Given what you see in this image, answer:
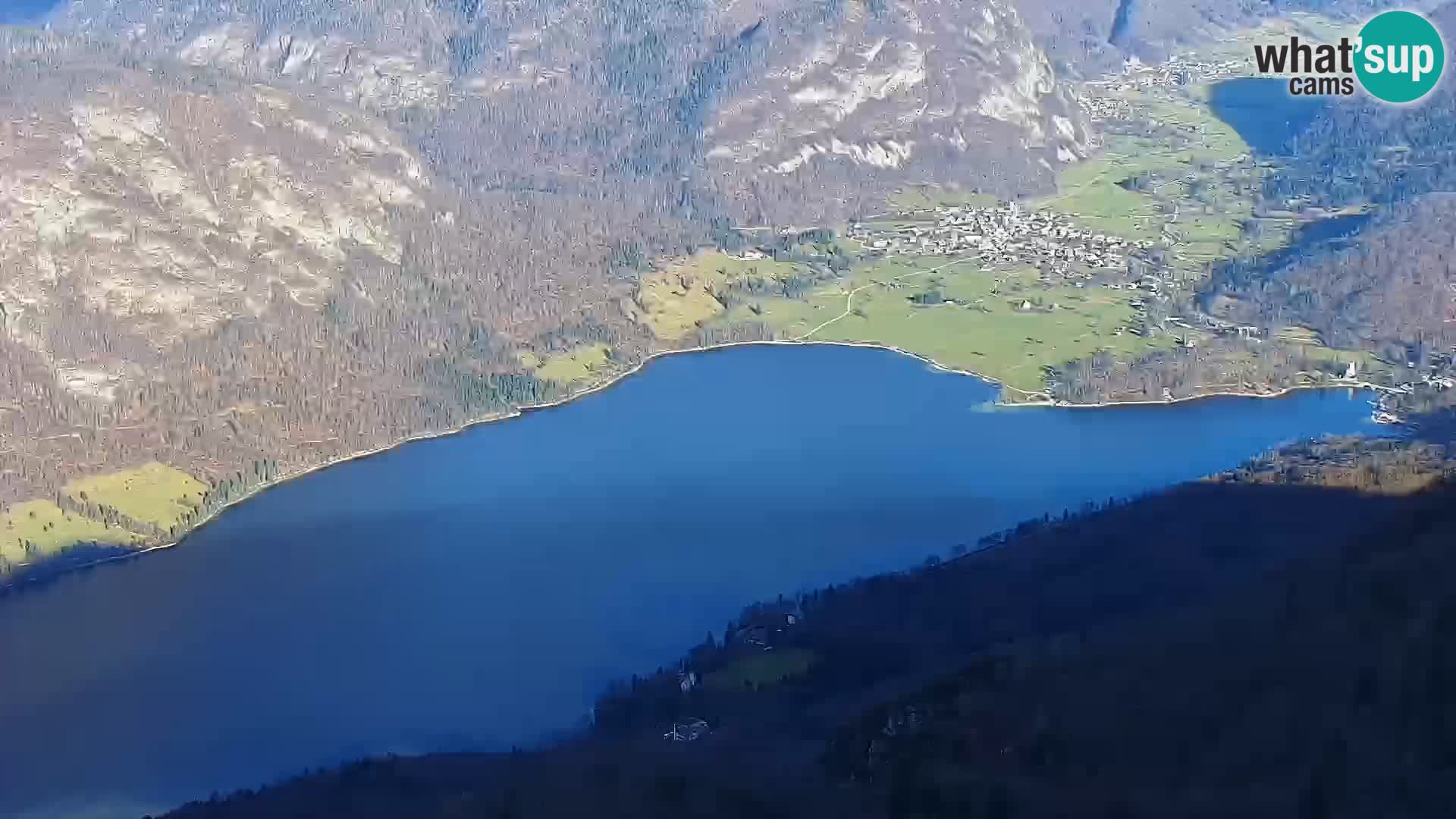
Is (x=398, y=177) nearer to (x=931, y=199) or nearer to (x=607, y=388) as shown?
(x=607, y=388)

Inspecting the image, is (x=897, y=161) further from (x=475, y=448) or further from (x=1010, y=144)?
(x=475, y=448)

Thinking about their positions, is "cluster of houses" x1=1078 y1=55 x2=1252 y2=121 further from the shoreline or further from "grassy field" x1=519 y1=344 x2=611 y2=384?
"grassy field" x1=519 y1=344 x2=611 y2=384

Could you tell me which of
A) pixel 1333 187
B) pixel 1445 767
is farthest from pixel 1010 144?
pixel 1445 767

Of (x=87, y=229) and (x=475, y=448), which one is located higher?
(x=87, y=229)

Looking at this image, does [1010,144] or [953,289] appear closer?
[953,289]

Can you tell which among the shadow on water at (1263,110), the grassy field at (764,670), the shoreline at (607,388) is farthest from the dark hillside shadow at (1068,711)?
the shadow on water at (1263,110)

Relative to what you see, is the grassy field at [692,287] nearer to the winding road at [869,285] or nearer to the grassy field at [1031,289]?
the grassy field at [1031,289]
